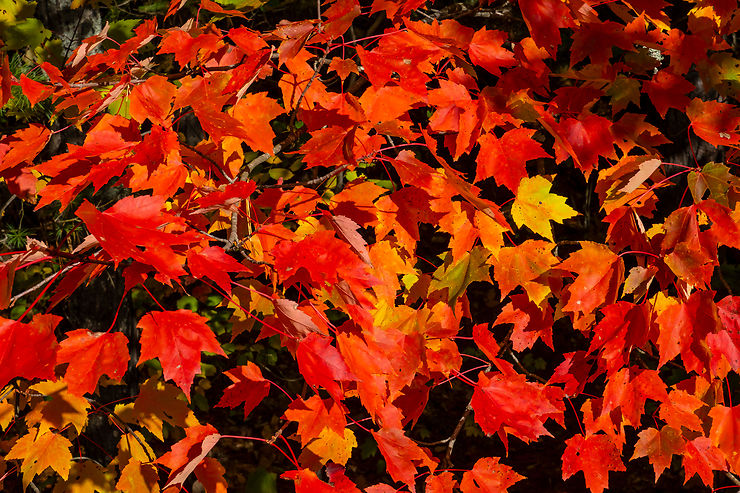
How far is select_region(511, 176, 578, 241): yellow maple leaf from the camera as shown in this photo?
2.04 m

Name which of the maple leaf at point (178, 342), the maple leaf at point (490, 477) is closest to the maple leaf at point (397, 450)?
the maple leaf at point (490, 477)

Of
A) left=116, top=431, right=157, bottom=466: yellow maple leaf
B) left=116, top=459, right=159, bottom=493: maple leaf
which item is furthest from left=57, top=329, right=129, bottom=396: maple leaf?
left=116, top=431, right=157, bottom=466: yellow maple leaf

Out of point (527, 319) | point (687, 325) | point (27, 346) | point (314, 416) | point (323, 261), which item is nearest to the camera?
point (27, 346)

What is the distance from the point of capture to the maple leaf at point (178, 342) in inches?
59.1

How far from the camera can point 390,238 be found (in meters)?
2.11

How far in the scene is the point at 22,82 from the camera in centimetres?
193

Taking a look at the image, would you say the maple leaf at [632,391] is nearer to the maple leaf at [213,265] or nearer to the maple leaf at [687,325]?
the maple leaf at [687,325]

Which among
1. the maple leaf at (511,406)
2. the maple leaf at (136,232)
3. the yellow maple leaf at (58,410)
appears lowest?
the yellow maple leaf at (58,410)

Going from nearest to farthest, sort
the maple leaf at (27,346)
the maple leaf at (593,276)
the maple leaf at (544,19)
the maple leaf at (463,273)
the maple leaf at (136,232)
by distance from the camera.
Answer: the maple leaf at (136,232)
the maple leaf at (27,346)
the maple leaf at (544,19)
the maple leaf at (593,276)
the maple leaf at (463,273)

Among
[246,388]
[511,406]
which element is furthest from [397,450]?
[246,388]

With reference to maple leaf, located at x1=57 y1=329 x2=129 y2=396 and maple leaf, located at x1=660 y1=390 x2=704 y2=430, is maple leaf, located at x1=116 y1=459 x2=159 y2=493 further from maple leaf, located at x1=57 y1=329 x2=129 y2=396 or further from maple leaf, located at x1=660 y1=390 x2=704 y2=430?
maple leaf, located at x1=660 y1=390 x2=704 y2=430

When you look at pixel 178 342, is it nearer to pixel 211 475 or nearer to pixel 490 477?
pixel 211 475

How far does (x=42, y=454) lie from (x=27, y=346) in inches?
33.8

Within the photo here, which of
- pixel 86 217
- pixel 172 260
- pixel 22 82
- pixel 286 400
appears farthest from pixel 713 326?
pixel 286 400
